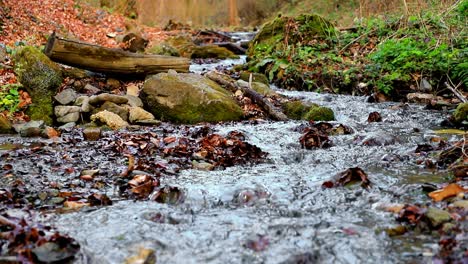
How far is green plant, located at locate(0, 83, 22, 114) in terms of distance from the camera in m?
6.64

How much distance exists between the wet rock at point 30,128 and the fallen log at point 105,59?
75.7 inches

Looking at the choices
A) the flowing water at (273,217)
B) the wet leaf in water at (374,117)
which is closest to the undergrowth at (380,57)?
the wet leaf in water at (374,117)

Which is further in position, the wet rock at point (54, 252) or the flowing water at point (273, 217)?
the flowing water at point (273, 217)

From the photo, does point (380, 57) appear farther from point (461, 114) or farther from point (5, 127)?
point (5, 127)

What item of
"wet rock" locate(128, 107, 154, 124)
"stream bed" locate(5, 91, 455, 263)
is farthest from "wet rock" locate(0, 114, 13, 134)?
"stream bed" locate(5, 91, 455, 263)

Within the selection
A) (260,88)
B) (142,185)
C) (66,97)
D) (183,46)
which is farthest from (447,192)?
(183,46)

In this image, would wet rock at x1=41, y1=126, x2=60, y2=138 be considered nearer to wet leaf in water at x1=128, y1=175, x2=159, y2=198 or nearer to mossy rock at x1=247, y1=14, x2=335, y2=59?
wet leaf in water at x1=128, y1=175, x2=159, y2=198

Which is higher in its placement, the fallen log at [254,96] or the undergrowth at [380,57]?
the undergrowth at [380,57]

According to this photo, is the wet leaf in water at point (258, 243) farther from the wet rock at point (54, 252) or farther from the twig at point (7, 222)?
the twig at point (7, 222)

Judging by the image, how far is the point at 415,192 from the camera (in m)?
3.32

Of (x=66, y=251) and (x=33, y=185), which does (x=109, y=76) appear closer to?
→ (x=33, y=185)

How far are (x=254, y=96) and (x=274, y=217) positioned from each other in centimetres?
502

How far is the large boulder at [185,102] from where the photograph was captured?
7086 mm

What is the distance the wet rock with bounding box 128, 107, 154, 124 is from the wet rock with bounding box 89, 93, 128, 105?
1.08 feet
